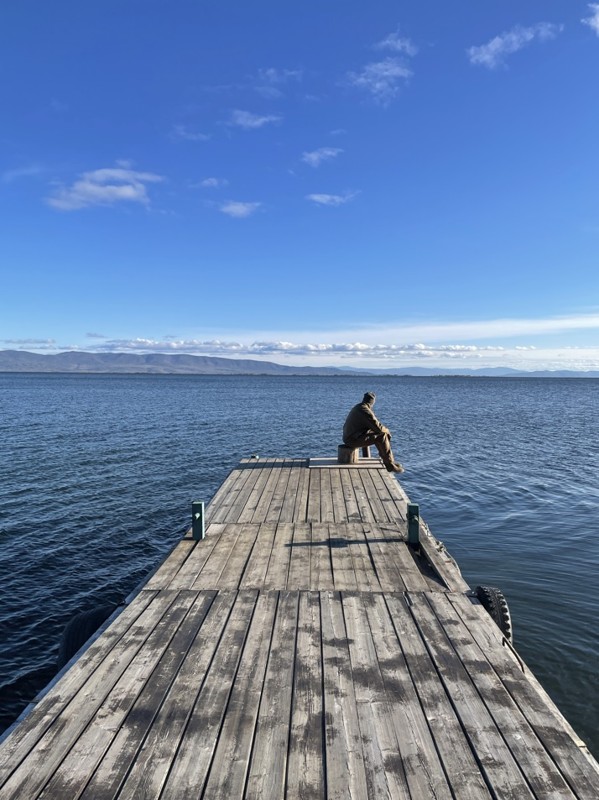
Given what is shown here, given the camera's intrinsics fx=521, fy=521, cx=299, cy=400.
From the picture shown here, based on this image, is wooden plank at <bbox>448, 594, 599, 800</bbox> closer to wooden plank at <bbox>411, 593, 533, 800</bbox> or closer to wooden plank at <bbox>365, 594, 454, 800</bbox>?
wooden plank at <bbox>411, 593, 533, 800</bbox>

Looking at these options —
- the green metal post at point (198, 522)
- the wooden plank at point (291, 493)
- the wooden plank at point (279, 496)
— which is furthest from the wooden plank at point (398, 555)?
the green metal post at point (198, 522)

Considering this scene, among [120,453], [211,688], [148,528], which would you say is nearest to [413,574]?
[211,688]

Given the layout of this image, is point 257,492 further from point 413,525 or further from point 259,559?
point 413,525

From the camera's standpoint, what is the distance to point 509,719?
4.55 meters

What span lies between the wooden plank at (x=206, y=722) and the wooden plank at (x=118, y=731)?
1.22 feet

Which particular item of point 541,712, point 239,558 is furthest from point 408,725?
point 239,558

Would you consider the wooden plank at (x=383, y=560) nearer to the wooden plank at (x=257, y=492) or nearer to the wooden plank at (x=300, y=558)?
the wooden plank at (x=300, y=558)

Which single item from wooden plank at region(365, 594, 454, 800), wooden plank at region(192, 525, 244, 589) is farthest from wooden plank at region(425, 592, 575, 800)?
wooden plank at region(192, 525, 244, 589)

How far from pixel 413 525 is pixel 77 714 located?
6.23 meters

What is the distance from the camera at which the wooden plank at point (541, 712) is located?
12.8 feet

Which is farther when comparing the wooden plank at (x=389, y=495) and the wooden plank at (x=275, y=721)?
the wooden plank at (x=389, y=495)

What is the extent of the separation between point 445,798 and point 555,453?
1195 inches

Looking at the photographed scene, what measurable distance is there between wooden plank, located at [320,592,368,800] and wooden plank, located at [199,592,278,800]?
633 mm

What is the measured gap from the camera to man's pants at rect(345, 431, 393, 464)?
15109 mm
